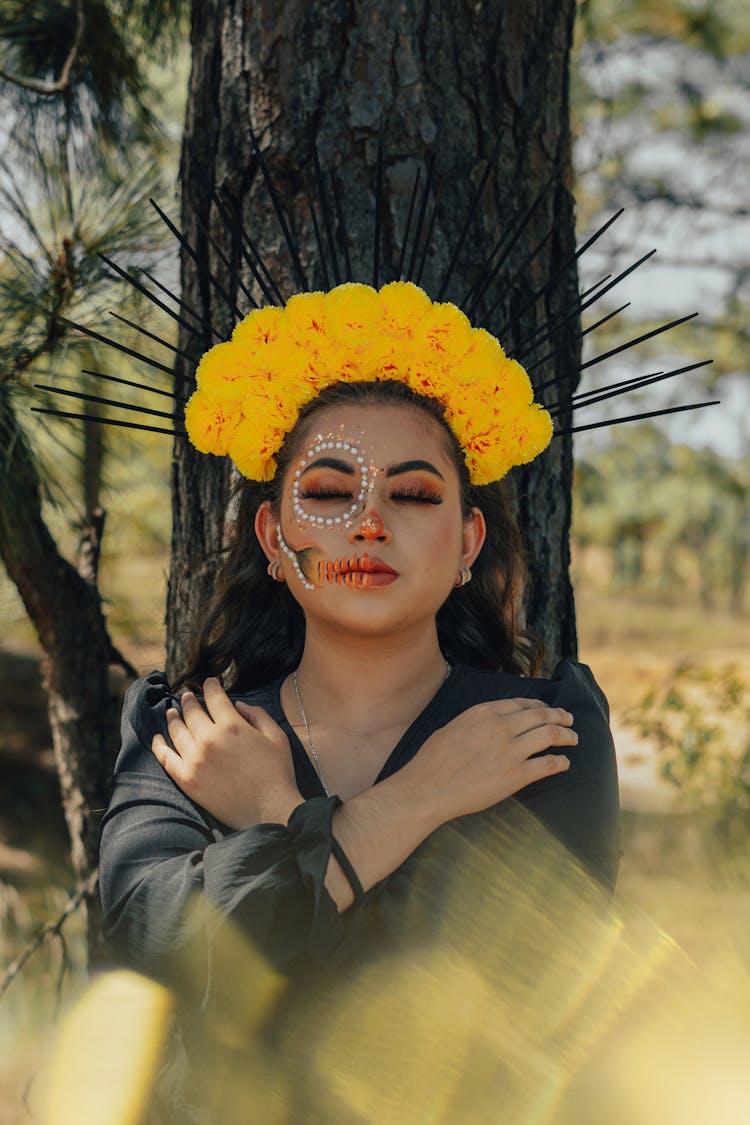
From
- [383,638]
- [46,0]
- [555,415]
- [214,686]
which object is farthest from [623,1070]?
[46,0]

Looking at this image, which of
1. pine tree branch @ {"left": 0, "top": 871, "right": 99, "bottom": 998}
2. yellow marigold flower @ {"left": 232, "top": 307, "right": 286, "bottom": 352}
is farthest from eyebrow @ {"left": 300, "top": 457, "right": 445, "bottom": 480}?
pine tree branch @ {"left": 0, "top": 871, "right": 99, "bottom": 998}

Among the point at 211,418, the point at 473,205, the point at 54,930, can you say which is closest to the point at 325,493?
the point at 211,418

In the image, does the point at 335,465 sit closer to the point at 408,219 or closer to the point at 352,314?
the point at 352,314

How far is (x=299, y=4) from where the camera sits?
2086 millimetres

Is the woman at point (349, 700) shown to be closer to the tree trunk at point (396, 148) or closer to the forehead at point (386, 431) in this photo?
the forehead at point (386, 431)

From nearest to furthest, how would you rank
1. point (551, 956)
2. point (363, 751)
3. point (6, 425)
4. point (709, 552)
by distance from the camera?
point (551, 956) < point (363, 751) < point (6, 425) < point (709, 552)

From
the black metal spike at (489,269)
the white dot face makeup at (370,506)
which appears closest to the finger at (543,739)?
the white dot face makeup at (370,506)

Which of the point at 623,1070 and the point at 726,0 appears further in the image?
the point at 726,0

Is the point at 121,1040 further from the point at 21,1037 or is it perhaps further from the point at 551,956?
the point at 21,1037

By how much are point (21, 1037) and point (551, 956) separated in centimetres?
214

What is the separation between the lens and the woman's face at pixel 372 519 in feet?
5.10

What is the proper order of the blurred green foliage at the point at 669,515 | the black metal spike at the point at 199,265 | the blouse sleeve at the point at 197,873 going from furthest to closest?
the blurred green foliage at the point at 669,515
the black metal spike at the point at 199,265
the blouse sleeve at the point at 197,873

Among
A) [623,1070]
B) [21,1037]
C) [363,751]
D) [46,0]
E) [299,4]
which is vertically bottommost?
[21,1037]

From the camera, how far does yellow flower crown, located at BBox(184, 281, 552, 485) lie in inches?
64.6
